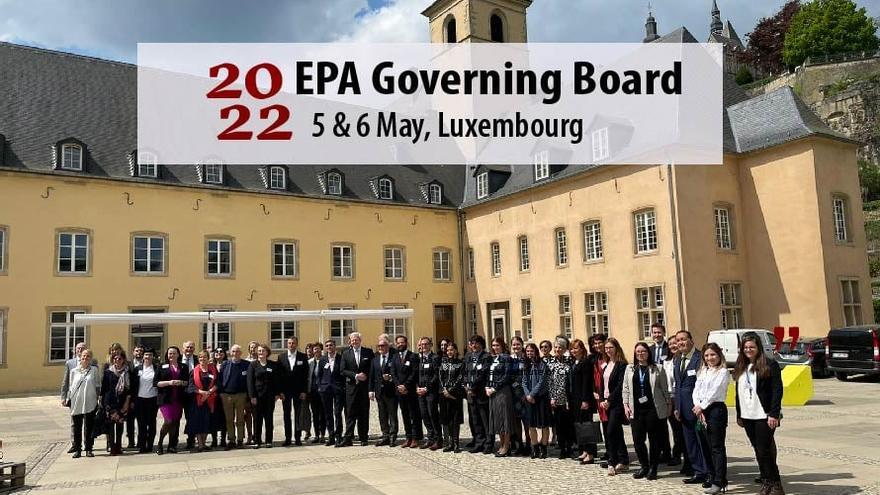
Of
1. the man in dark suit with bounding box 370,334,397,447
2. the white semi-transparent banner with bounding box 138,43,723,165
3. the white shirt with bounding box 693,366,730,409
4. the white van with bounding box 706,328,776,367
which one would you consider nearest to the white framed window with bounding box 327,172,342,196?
the white semi-transparent banner with bounding box 138,43,723,165

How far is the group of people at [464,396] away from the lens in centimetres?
734

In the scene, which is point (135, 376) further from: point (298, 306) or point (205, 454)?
point (298, 306)

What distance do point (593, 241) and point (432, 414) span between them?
1453 cm

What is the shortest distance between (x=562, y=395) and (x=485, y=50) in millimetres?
28516

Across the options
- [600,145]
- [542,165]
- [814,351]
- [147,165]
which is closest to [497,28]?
[542,165]

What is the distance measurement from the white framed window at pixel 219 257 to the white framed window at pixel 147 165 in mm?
2851

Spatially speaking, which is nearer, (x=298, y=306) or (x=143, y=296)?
(x=143, y=296)

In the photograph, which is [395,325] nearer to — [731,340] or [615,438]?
[731,340]

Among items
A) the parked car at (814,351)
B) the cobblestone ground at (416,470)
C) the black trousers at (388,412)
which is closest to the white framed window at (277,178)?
the cobblestone ground at (416,470)

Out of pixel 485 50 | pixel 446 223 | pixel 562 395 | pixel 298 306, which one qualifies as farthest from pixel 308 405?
pixel 485 50

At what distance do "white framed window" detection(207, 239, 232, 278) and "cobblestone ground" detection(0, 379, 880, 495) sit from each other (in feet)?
43.7

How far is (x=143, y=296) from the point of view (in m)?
23.2

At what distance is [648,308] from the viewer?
2144 cm

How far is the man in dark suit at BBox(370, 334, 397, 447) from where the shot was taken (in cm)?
1071
